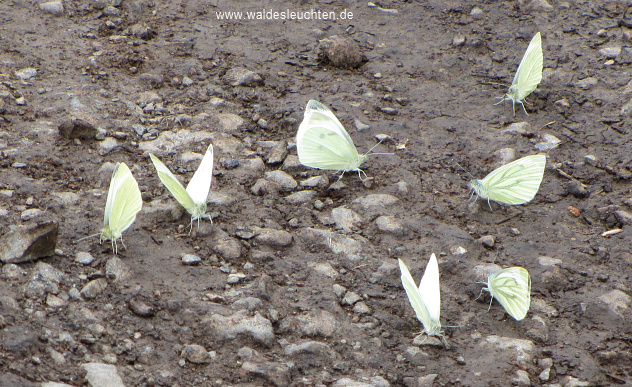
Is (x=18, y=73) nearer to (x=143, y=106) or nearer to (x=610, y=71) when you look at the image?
(x=143, y=106)

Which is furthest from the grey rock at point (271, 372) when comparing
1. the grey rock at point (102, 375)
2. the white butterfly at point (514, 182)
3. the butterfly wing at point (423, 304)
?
the white butterfly at point (514, 182)

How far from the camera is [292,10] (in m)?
6.41

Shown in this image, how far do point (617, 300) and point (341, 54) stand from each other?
334cm

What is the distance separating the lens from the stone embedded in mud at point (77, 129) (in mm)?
4230

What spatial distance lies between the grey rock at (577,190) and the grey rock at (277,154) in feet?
7.13

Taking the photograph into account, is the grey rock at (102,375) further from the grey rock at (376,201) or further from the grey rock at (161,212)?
the grey rock at (376,201)

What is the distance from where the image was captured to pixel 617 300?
329cm

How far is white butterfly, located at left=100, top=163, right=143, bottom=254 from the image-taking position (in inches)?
129

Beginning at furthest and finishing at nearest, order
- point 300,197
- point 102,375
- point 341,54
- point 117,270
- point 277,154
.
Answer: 1. point 341,54
2. point 277,154
3. point 300,197
4. point 117,270
5. point 102,375

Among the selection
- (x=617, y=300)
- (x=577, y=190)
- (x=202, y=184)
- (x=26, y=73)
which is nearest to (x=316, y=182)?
(x=202, y=184)

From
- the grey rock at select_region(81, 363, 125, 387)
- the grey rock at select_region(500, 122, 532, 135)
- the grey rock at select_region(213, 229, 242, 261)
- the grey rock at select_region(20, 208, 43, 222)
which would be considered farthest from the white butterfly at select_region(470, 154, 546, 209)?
the grey rock at select_region(20, 208, 43, 222)

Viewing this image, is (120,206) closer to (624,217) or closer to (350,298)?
(350,298)

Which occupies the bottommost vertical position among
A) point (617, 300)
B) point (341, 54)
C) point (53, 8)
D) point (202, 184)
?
point (617, 300)

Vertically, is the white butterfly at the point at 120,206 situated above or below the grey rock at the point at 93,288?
above
